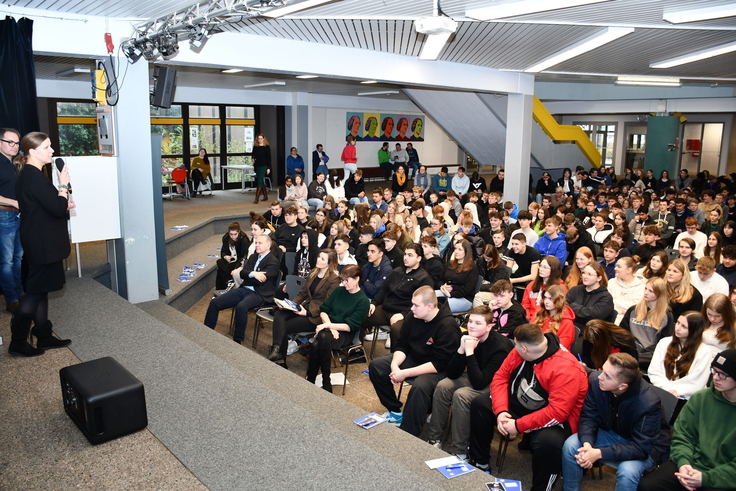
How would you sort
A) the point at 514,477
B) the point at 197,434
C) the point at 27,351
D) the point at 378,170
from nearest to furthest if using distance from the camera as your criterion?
the point at 197,434 → the point at 514,477 → the point at 27,351 → the point at 378,170

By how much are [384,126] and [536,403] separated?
18.2 meters

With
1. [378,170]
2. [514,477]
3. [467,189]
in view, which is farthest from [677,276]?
[378,170]

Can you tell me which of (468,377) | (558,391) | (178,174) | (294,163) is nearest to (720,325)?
(558,391)

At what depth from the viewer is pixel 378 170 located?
2138 cm

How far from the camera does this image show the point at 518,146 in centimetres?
1255

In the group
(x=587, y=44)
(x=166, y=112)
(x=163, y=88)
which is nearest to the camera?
(x=163, y=88)

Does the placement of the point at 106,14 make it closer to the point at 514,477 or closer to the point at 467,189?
the point at 514,477

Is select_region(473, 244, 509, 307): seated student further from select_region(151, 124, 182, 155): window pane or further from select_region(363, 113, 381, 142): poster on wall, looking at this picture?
select_region(363, 113, 381, 142): poster on wall

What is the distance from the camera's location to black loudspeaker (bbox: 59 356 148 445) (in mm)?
3258

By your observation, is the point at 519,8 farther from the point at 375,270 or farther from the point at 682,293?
the point at 682,293

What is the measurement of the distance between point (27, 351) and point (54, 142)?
10390mm

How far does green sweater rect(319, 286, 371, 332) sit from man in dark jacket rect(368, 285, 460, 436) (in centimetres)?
72

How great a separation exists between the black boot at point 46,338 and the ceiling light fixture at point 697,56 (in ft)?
31.0

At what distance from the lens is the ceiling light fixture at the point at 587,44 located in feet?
25.2
